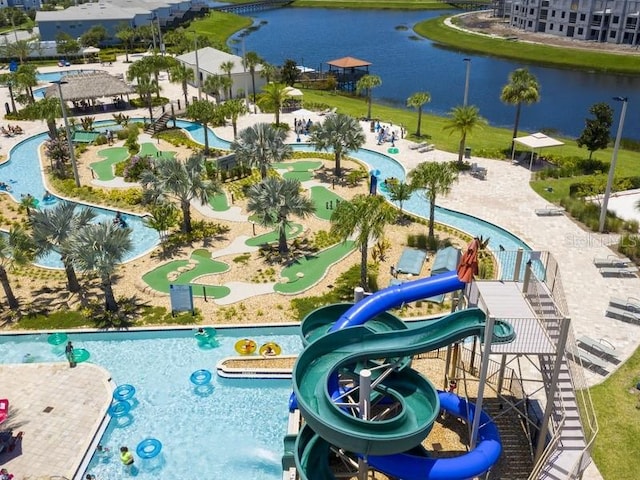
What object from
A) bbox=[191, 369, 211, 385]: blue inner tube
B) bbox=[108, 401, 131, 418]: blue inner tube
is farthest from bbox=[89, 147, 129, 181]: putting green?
bbox=[108, 401, 131, 418]: blue inner tube

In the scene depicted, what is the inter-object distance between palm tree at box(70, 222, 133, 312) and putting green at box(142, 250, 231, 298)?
3931mm

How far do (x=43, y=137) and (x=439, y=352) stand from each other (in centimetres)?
5222

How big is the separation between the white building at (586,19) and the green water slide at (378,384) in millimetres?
122059

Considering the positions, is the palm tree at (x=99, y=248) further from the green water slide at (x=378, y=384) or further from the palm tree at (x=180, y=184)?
the green water slide at (x=378, y=384)

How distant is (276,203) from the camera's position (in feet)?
113

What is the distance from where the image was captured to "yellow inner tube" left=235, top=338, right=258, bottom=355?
27945mm

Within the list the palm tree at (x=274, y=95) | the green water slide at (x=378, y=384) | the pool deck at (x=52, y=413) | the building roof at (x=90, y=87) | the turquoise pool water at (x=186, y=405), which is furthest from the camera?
the building roof at (x=90, y=87)

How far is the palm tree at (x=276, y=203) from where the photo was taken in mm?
34625

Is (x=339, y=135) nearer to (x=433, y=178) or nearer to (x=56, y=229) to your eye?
(x=433, y=178)

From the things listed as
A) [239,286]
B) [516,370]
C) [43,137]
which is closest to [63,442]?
[239,286]

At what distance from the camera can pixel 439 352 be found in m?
27.6

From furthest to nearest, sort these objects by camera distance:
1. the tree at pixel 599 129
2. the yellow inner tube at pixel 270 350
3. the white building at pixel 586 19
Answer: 1. the white building at pixel 586 19
2. the tree at pixel 599 129
3. the yellow inner tube at pixel 270 350

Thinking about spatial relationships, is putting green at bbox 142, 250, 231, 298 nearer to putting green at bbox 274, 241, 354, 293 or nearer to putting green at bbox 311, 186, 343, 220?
putting green at bbox 274, 241, 354, 293

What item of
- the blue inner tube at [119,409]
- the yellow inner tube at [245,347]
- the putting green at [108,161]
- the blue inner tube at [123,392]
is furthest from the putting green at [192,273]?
the putting green at [108,161]
